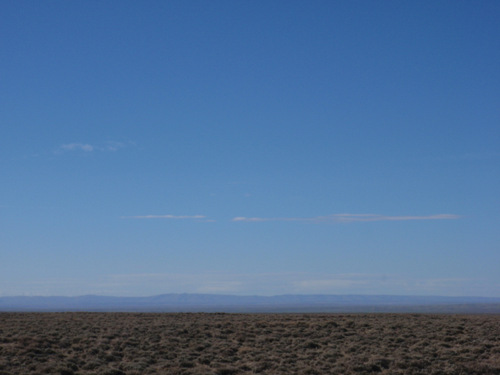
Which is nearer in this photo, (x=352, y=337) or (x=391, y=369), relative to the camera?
(x=391, y=369)

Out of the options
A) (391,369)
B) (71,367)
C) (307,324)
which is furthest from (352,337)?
(71,367)

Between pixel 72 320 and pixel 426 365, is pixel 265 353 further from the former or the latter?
pixel 72 320

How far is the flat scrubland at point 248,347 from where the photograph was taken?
1040 inches

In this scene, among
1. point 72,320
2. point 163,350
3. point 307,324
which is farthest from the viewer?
point 72,320

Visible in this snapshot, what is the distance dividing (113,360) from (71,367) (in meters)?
2.37

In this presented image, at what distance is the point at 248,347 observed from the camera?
30922mm

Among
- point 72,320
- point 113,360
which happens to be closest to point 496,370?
point 113,360

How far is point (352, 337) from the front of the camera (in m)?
33.8

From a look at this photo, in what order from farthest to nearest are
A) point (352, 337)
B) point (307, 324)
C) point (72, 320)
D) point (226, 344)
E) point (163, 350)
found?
point (72, 320) → point (307, 324) → point (352, 337) → point (226, 344) → point (163, 350)

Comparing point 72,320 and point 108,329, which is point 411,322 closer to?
point 108,329

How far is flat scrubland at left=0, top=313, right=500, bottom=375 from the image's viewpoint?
26.4 metres

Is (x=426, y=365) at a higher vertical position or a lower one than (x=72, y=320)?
lower

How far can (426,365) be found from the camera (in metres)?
27.6

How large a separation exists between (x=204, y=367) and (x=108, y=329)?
10646mm
